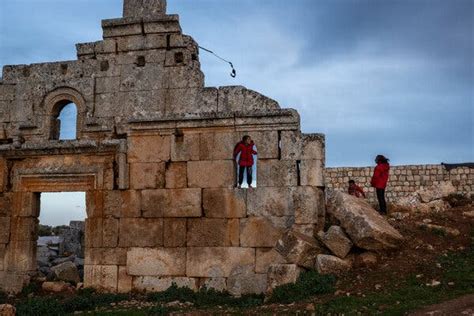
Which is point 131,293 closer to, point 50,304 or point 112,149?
point 50,304

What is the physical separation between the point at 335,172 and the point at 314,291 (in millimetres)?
11908

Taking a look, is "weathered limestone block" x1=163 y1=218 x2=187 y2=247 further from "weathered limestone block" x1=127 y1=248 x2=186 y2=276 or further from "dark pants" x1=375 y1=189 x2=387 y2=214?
"dark pants" x1=375 y1=189 x2=387 y2=214

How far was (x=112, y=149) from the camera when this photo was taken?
11.6 meters

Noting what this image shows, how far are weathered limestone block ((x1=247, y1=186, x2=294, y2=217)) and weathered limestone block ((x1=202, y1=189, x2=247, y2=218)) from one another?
141 mm

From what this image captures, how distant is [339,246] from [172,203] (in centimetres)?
345

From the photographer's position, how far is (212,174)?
11.1 m

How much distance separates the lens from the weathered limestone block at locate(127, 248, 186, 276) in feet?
35.8

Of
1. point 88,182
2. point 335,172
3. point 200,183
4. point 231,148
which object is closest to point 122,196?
point 88,182

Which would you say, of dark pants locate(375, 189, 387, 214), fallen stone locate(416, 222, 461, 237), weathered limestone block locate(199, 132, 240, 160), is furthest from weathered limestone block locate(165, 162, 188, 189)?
fallen stone locate(416, 222, 461, 237)

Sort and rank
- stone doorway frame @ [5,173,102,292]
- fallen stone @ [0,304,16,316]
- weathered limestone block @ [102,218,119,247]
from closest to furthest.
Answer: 1. fallen stone @ [0,304,16,316]
2. weathered limestone block @ [102,218,119,247]
3. stone doorway frame @ [5,173,102,292]

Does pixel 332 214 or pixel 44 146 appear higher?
pixel 44 146

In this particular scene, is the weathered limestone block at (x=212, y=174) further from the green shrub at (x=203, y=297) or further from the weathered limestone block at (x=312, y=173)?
the green shrub at (x=203, y=297)

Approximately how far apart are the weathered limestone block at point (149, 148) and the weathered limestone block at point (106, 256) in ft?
6.14

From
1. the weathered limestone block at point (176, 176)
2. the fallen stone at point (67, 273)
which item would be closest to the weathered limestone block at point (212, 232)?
the weathered limestone block at point (176, 176)
